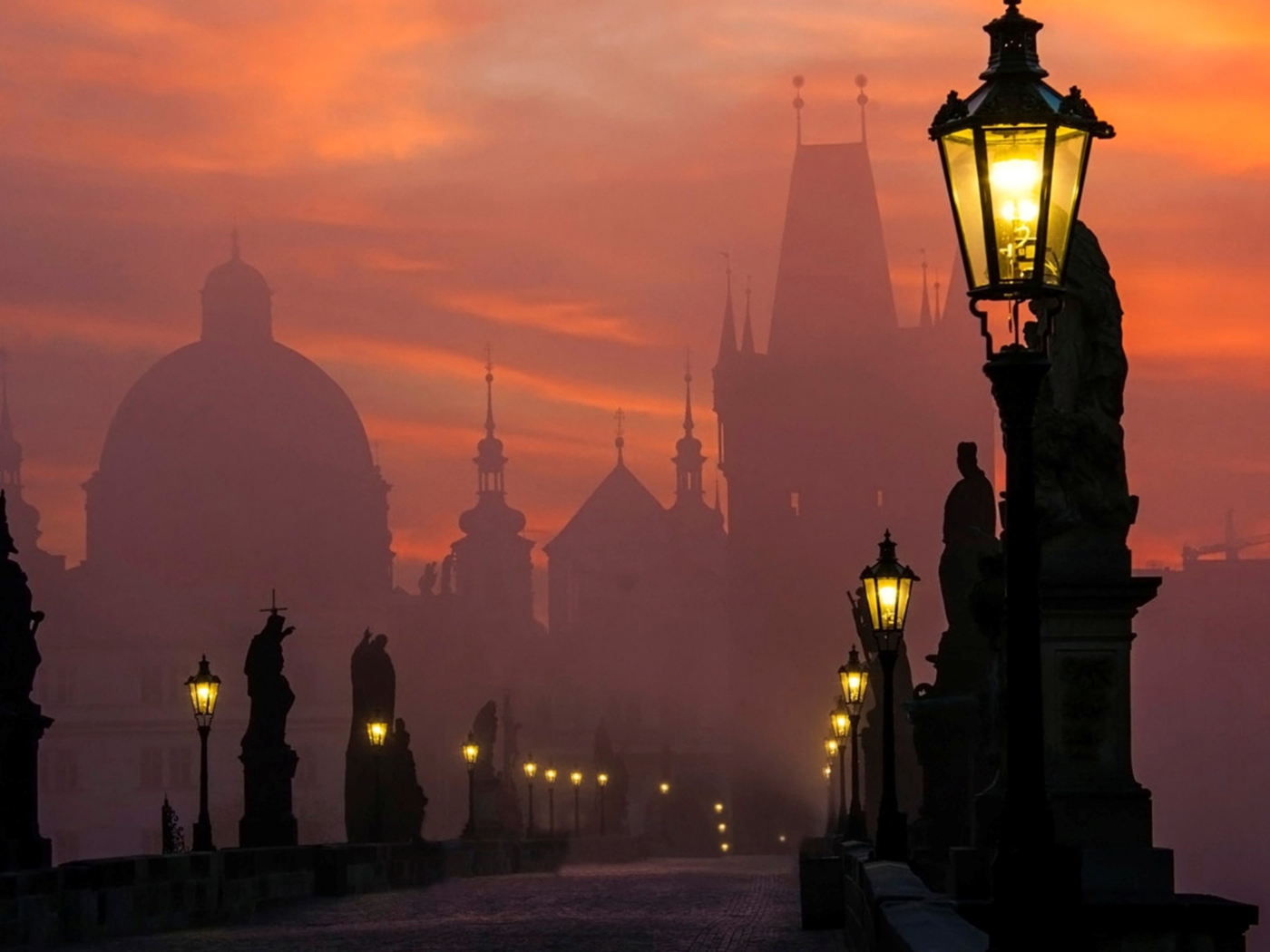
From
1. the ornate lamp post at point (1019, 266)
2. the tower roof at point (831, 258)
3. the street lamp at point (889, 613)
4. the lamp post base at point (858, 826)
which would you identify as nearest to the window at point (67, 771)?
the tower roof at point (831, 258)

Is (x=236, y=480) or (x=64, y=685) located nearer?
(x=64, y=685)

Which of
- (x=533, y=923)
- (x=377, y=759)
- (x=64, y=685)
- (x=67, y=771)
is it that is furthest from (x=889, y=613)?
(x=67, y=771)

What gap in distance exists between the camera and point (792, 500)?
537 feet

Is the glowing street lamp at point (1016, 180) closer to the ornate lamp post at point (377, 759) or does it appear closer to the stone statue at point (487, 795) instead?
the ornate lamp post at point (377, 759)

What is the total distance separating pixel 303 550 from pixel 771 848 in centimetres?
4017

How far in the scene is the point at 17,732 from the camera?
2638 cm

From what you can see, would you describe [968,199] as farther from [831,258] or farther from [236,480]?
[831,258]

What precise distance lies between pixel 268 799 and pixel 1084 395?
25259mm

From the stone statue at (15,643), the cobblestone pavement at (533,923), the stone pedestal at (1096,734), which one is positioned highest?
the stone statue at (15,643)

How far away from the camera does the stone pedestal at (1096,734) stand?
15180 mm

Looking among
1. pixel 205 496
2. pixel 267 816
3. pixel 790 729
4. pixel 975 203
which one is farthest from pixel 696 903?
pixel 205 496

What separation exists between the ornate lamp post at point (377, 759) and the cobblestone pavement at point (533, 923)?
6.93ft

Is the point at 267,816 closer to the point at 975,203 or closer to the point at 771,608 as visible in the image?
the point at 975,203

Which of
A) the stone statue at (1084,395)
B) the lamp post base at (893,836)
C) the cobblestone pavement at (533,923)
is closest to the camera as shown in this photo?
the stone statue at (1084,395)
